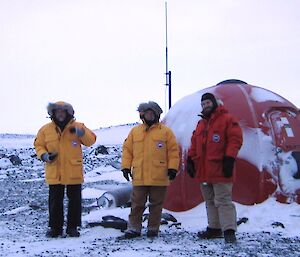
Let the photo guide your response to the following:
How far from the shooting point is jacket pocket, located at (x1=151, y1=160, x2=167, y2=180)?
634cm

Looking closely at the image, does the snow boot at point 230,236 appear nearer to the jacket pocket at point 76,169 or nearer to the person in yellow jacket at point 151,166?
the person in yellow jacket at point 151,166

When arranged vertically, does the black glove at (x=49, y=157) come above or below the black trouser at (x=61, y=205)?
above

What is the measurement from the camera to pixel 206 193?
243 inches

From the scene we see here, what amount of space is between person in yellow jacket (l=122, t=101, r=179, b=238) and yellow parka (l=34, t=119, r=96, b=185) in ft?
1.95

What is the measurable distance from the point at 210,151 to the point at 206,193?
1.85 feet

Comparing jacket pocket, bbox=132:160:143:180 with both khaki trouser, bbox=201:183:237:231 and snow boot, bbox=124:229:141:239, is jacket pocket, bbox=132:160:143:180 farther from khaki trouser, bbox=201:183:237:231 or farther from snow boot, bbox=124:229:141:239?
khaki trouser, bbox=201:183:237:231

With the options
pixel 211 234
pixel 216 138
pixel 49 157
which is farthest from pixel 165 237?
pixel 49 157

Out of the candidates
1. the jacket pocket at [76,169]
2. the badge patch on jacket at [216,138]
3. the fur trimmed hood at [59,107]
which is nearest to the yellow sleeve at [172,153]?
the badge patch on jacket at [216,138]

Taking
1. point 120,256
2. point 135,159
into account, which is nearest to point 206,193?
point 135,159

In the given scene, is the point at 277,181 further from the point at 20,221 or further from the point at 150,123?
the point at 20,221

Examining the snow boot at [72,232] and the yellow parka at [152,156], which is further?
the snow boot at [72,232]

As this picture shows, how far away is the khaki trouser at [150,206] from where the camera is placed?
638cm

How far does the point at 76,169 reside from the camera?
6570 millimetres

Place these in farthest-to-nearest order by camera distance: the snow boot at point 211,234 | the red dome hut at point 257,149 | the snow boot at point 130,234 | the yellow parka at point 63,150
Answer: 1. the red dome hut at point 257,149
2. the yellow parka at point 63,150
3. the snow boot at point 130,234
4. the snow boot at point 211,234
